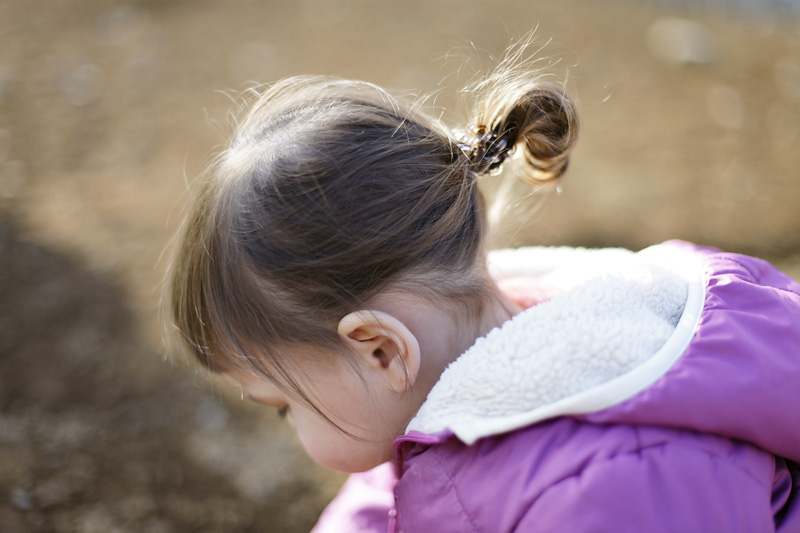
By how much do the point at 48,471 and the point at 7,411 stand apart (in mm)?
239

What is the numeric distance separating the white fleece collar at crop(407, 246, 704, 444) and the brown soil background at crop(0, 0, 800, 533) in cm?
46

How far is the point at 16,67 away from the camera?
3.24 meters

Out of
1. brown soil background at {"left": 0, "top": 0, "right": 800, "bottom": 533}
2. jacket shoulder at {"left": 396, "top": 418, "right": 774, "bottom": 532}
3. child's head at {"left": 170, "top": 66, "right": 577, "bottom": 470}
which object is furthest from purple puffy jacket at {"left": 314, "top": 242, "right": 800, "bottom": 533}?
brown soil background at {"left": 0, "top": 0, "right": 800, "bottom": 533}

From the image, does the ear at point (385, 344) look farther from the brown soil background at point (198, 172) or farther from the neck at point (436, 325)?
the brown soil background at point (198, 172)

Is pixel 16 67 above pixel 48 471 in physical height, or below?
above

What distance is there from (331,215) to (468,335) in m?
0.27

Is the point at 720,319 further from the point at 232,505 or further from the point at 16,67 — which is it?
the point at 16,67

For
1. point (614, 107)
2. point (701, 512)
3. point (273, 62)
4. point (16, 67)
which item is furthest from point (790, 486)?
point (16, 67)

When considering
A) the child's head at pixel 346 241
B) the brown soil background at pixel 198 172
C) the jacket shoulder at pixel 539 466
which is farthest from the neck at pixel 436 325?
the brown soil background at pixel 198 172

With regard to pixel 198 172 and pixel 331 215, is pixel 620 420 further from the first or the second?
pixel 198 172

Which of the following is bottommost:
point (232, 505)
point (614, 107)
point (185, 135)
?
point (232, 505)

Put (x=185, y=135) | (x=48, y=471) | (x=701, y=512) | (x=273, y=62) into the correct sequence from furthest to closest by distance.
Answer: (x=273, y=62) → (x=185, y=135) → (x=48, y=471) → (x=701, y=512)

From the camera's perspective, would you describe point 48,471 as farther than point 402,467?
Yes

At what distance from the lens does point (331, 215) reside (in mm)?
889
